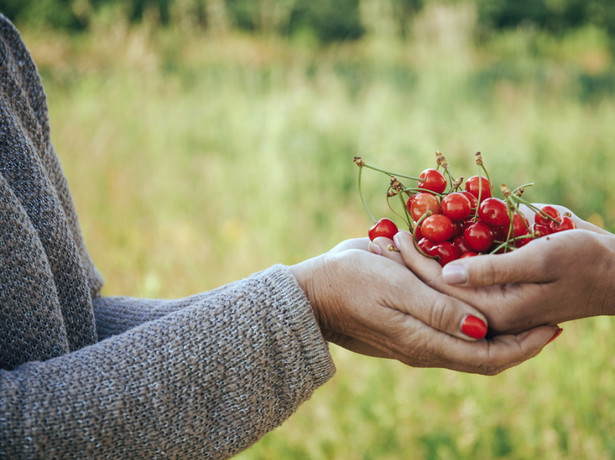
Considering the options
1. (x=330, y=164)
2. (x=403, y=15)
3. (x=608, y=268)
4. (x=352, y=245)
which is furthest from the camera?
(x=403, y=15)

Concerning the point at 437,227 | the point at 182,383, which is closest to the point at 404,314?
the point at 437,227

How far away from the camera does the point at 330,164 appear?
3703 mm

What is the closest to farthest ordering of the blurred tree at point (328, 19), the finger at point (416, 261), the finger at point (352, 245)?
the finger at point (416, 261) → the finger at point (352, 245) → the blurred tree at point (328, 19)

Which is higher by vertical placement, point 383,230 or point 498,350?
point 383,230

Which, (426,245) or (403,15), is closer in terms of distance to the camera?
(426,245)

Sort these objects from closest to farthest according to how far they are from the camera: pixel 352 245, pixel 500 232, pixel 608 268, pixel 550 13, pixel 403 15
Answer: pixel 608 268, pixel 500 232, pixel 352 245, pixel 403 15, pixel 550 13

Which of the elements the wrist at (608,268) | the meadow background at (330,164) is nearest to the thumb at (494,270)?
the wrist at (608,268)

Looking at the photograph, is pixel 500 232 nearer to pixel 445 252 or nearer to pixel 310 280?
pixel 445 252

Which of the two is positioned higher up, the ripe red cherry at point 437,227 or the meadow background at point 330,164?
the ripe red cherry at point 437,227

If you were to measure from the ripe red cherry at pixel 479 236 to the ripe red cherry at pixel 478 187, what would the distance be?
0.09 meters

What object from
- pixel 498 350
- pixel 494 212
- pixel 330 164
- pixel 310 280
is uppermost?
pixel 494 212

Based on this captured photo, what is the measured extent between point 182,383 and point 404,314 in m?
0.41

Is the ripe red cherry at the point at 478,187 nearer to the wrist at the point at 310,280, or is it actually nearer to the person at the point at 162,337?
the person at the point at 162,337

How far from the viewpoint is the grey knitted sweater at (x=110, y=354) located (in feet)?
2.74
